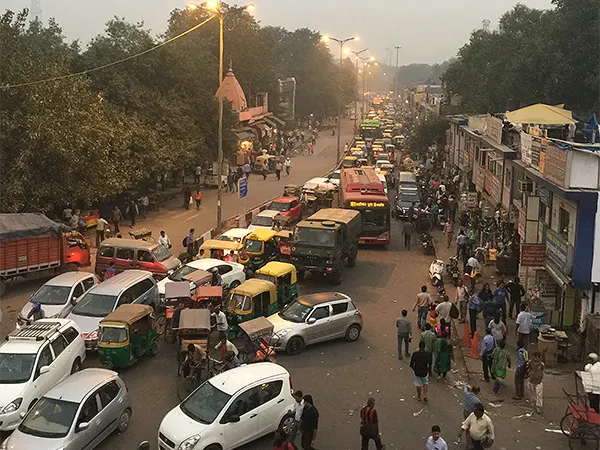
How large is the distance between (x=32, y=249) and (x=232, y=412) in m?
13.4

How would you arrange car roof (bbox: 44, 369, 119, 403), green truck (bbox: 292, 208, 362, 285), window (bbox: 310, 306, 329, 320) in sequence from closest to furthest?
car roof (bbox: 44, 369, 119, 403), window (bbox: 310, 306, 329, 320), green truck (bbox: 292, 208, 362, 285)

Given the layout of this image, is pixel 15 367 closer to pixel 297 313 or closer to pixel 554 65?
pixel 297 313

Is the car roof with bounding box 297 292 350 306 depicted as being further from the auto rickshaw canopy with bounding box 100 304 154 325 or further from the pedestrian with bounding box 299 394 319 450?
the pedestrian with bounding box 299 394 319 450

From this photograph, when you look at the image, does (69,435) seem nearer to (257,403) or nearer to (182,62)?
(257,403)

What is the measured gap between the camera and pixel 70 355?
14.5 meters

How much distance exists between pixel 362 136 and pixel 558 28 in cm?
4526

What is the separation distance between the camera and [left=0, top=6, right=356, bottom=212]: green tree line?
25875mm

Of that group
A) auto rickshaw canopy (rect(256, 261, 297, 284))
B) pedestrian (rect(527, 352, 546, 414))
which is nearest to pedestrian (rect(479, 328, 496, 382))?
pedestrian (rect(527, 352, 546, 414))

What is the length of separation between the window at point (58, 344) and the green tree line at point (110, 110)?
1231cm

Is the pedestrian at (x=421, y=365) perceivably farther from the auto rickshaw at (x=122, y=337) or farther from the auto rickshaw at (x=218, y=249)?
the auto rickshaw at (x=218, y=249)

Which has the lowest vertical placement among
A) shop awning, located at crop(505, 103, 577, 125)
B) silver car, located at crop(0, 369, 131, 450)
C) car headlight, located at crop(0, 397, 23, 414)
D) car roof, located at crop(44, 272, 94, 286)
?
car headlight, located at crop(0, 397, 23, 414)

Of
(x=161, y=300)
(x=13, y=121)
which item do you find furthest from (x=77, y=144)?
(x=161, y=300)

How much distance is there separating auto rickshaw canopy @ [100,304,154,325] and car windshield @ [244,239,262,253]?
341 inches

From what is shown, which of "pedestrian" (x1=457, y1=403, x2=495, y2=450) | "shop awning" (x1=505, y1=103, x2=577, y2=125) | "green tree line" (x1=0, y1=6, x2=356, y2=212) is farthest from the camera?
"green tree line" (x1=0, y1=6, x2=356, y2=212)
